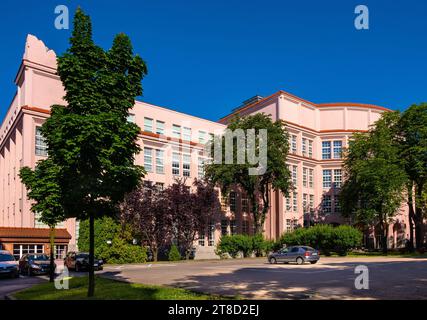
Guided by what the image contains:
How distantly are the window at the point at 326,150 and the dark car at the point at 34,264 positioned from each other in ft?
154

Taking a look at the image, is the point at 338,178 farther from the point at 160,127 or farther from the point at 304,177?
the point at 160,127

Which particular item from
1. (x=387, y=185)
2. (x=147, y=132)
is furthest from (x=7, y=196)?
(x=387, y=185)

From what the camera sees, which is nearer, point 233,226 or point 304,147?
point 233,226

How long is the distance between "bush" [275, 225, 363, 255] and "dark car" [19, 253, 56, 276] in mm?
28695

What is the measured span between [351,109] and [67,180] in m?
58.5

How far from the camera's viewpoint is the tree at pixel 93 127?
13.6 m

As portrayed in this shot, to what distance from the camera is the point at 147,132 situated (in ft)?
159

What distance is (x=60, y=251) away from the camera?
127ft

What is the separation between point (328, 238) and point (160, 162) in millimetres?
20929

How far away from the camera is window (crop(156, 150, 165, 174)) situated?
49375 mm

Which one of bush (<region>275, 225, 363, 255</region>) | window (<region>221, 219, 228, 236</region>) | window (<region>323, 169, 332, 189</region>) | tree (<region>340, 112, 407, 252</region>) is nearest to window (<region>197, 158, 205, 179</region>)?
window (<region>221, 219, 228, 236</region>)

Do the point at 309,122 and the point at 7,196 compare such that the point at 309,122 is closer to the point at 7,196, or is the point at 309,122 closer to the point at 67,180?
the point at 7,196

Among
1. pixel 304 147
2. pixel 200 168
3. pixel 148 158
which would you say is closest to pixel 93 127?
pixel 148 158

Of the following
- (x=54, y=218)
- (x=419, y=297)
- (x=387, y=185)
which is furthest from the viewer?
(x=387, y=185)
